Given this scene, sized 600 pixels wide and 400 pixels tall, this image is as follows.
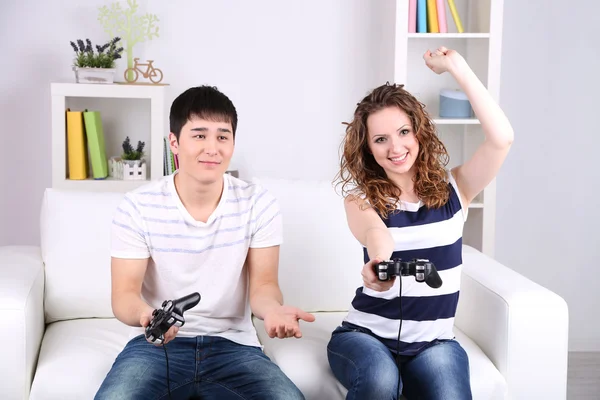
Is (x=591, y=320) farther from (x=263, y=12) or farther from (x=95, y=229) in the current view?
(x=95, y=229)

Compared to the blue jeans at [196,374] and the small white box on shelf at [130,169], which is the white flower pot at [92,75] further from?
the blue jeans at [196,374]

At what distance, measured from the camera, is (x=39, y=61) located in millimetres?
3408

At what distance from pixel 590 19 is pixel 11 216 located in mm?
2688

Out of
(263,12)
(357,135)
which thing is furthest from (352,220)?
(263,12)

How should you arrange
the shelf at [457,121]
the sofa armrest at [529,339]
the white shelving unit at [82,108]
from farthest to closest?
1. the shelf at [457,121]
2. the white shelving unit at [82,108]
3. the sofa armrest at [529,339]

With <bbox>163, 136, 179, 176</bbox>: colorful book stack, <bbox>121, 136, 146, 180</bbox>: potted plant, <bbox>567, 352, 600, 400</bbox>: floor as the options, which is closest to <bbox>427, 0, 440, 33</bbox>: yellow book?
<bbox>163, 136, 179, 176</bbox>: colorful book stack

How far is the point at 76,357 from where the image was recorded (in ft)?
6.84

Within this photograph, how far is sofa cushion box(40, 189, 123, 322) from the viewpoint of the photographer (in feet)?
7.76

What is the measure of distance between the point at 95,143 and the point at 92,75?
270mm

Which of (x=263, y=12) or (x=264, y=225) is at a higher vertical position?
(x=263, y=12)

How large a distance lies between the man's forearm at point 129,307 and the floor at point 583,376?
1.82 meters

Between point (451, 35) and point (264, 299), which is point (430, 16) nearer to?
point (451, 35)

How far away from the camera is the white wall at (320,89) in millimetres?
3426

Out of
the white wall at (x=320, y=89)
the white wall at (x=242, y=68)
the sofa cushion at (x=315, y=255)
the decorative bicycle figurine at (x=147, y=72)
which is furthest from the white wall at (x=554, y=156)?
the decorative bicycle figurine at (x=147, y=72)
